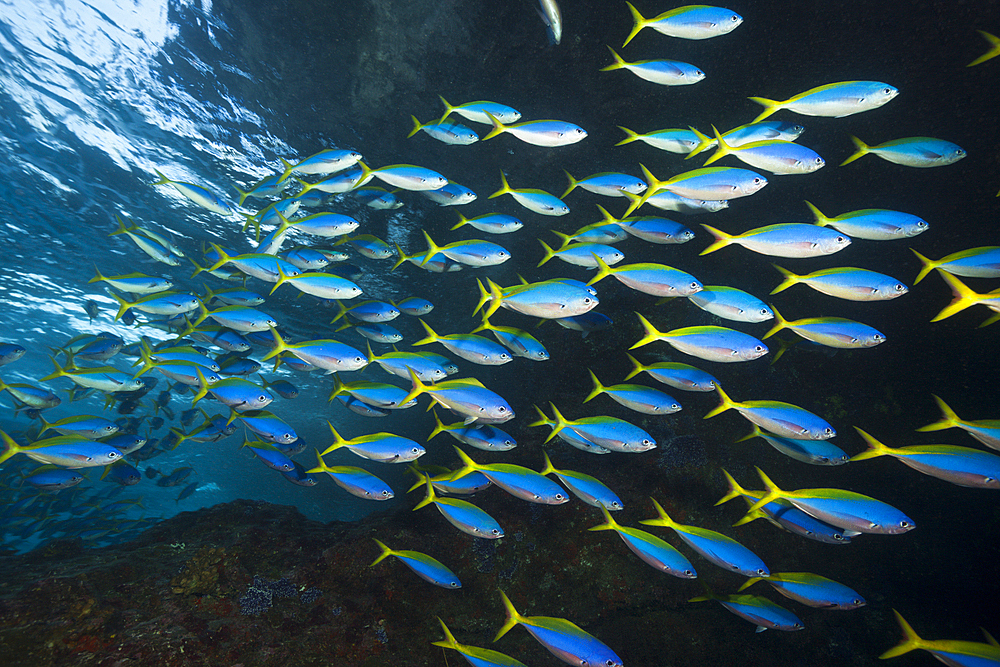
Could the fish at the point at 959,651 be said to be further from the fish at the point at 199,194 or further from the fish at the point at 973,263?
the fish at the point at 199,194

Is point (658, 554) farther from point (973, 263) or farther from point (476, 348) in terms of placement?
point (973, 263)

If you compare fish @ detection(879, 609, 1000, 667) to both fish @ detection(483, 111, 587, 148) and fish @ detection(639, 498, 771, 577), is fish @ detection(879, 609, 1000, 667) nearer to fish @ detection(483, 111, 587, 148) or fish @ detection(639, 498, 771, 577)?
fish @ detection(639, 498, 771, 577)

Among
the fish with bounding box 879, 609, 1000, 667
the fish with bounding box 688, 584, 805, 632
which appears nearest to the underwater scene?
the fish with bounding box 879, 609, 1000, 667

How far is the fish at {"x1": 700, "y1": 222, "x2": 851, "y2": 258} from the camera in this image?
2.97 metres

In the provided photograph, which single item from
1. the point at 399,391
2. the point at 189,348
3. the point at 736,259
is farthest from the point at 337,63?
the point at 736,259

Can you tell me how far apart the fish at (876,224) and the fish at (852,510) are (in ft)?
7.25

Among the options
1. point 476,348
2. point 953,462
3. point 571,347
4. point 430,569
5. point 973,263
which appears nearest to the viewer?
point 953,462

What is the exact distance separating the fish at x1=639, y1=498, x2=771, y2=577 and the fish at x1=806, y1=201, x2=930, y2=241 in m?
2.94

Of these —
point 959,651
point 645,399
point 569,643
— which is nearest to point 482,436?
point 645,399

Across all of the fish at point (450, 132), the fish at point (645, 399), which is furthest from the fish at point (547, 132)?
the fish at point (645, 399)

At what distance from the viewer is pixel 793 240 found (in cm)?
304

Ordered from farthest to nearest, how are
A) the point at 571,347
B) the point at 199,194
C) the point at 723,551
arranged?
the point at 571,347 → the point at 199,194 → the point at 723,551

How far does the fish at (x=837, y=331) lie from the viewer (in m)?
2.99

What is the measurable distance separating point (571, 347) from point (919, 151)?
5.63 m
